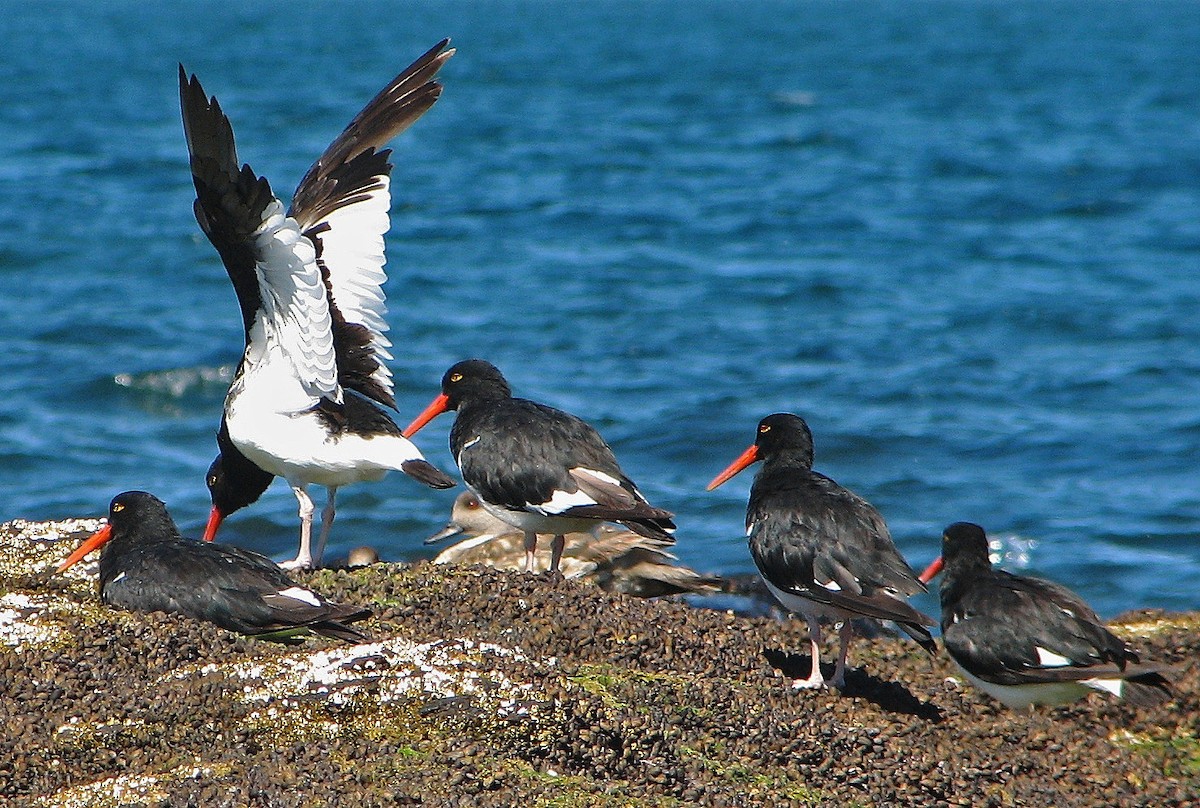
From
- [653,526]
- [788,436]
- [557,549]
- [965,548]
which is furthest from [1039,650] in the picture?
[557,549]

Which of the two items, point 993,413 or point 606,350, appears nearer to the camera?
point 993,413

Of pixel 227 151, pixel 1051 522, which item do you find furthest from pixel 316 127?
pixel 227 151

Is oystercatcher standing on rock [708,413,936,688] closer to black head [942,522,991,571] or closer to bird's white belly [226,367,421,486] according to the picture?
black head [942,522,991,571]

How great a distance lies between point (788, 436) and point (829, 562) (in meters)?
1.32

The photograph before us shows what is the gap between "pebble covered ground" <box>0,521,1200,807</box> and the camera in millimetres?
4742

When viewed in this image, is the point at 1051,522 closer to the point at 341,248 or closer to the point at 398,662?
the point at 341,248

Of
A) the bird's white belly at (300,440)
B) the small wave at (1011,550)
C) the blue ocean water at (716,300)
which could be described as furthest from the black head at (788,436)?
the small wave at (1011,550)

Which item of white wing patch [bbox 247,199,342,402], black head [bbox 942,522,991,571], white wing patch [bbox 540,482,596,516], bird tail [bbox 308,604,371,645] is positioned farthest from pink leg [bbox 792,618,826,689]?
white wing patch [bbox 247,199,342,402]

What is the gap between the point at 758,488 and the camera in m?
7.43

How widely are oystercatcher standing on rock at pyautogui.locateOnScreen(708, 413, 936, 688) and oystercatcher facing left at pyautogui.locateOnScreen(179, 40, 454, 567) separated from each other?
1.99 meters

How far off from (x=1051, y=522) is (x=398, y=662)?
7159 millimetres

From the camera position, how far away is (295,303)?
755 cm

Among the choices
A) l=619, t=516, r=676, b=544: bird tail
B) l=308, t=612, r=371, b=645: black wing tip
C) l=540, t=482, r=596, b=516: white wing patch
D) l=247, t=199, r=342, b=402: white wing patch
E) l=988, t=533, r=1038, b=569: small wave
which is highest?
l=247, t=199, r=342, b=402: white wing patch

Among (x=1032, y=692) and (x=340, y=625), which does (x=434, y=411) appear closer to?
(x=340, y=625)
